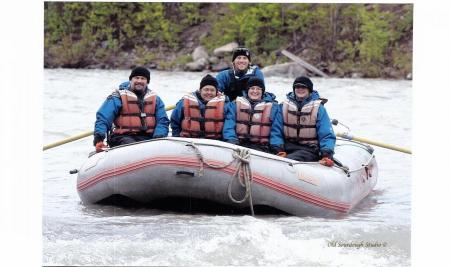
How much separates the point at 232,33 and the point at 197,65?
700mm

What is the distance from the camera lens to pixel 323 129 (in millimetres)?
6863

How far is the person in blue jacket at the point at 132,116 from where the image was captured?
6773mm

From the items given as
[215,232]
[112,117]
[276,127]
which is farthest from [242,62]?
[215,232]

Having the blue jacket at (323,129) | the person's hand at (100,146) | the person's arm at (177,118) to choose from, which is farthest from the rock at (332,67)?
the person's hand at (100,146)

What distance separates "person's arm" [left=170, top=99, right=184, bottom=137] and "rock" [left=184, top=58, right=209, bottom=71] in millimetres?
1966

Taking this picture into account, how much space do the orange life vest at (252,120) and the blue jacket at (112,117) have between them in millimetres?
553

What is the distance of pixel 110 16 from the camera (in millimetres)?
7449

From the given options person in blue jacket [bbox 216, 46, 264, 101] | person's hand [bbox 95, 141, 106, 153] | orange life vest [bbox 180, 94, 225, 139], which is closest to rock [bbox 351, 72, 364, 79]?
person in blue jacket [bbox 216, 46, 264, 101]

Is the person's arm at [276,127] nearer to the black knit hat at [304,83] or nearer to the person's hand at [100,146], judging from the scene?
the black knit hat at [304,83]

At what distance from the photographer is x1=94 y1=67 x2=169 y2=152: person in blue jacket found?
6773mm

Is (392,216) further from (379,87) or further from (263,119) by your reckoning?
(379,87)

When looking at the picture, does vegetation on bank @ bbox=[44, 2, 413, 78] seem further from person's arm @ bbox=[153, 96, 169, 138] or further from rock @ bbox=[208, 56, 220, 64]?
person's arm @ bbox=[153, 96, 169, 138]

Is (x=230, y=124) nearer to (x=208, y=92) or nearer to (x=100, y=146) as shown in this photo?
(x=208, y=92)

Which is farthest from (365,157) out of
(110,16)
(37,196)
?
(37,196)
